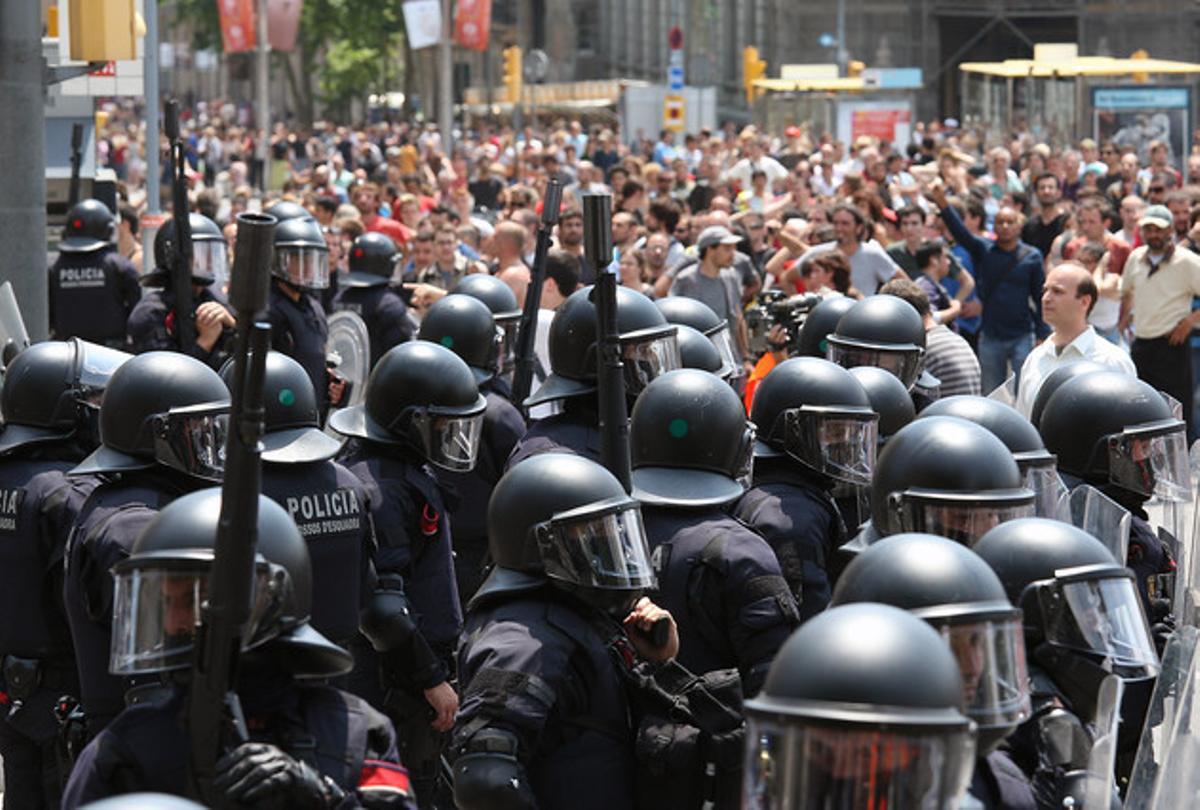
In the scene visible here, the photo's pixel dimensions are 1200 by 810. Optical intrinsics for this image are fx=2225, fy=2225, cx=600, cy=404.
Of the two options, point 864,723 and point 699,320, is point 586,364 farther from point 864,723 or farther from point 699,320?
point 864,723

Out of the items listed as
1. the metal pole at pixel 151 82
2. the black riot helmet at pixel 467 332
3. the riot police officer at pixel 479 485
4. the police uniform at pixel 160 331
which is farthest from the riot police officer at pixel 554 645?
the metal pole at pixel 151 82

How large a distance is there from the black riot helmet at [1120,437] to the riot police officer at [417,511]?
183 cm

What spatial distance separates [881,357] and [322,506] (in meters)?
3.13

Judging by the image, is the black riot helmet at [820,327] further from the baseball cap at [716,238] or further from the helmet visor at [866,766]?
the helmet visor at [866,766]

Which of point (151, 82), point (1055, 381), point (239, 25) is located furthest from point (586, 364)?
point (239, 25)

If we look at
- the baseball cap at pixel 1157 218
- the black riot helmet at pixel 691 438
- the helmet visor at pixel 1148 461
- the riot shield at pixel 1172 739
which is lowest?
the riot shield at pixel 1172 739

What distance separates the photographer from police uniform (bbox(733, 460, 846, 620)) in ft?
19.9

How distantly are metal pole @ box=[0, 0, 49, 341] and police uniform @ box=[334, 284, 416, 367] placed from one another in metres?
1.96

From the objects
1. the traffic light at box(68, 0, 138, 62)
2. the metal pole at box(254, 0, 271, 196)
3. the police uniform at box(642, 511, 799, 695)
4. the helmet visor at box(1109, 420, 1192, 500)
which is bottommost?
the police uniform at box(642, 511, 799, 695)

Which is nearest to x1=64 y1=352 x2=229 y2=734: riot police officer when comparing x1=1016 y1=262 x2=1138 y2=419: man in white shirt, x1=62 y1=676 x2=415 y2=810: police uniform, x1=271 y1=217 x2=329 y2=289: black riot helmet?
x1=62 y1=676 x2=415 y2=810: police uniform

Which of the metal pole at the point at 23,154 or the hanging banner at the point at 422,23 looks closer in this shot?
the metal pole at the point at 23,154

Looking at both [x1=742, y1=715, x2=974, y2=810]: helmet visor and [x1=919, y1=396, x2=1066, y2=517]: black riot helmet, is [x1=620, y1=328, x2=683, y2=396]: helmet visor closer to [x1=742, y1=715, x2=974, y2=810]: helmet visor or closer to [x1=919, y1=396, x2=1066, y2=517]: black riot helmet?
[x1=919, y1=396, x2=1066, y2=517]: black riot helmet

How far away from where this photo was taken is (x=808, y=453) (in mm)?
6633

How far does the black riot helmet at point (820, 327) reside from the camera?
9055mm
